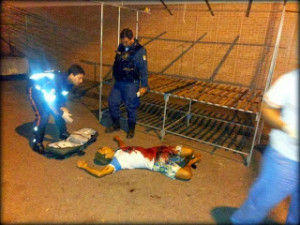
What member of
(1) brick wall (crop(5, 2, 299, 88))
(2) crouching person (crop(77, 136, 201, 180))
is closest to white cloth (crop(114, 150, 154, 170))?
(2) crouching person (crop(77, 136, 201, 180))

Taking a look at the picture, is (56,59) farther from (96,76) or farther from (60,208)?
(60,208)

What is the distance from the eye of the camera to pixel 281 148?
197cm

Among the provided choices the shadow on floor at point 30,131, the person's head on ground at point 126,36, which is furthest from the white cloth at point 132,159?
the person's head on ground at point 126,36

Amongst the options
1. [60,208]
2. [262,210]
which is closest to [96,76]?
[60,208]

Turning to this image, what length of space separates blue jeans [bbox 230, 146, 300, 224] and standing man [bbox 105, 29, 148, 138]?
120 inches

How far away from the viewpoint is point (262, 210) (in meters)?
2.16

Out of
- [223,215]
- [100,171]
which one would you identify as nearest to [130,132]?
[100,171]

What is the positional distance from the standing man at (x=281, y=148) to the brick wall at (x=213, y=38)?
3.39 metres

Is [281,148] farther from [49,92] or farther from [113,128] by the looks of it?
[113,128]

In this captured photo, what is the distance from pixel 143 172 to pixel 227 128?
2.79m

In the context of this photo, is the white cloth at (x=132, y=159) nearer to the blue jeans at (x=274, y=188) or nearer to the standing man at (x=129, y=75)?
the standing man at (x=129, y=75)

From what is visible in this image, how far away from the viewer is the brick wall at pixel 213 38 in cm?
550

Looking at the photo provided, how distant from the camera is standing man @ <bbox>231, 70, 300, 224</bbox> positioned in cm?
187

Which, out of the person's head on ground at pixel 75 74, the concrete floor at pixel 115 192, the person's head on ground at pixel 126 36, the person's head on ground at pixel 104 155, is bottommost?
the concrete floor at pixel 115 192
